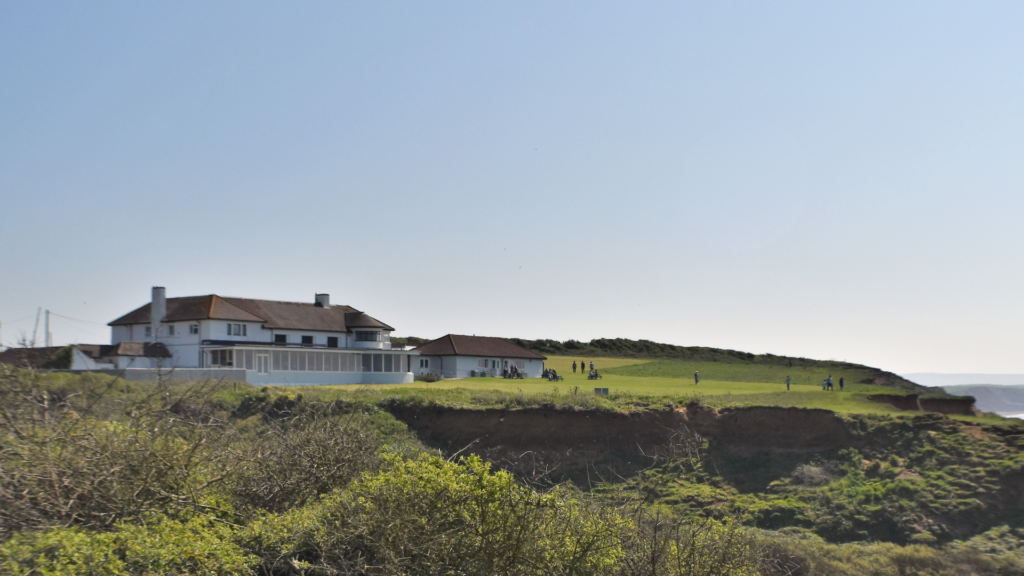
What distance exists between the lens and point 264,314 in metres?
45.8

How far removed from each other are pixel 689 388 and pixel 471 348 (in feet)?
54.8

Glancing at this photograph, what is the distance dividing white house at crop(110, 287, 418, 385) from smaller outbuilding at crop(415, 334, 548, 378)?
1.55 m

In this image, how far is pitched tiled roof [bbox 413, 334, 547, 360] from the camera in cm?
5097

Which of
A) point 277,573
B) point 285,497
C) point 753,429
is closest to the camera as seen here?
point 277,573

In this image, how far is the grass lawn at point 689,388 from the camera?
106 feet

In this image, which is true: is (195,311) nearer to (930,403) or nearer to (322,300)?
(322,300)

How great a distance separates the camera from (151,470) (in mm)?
8281

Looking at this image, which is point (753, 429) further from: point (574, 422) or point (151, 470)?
point (151, 470)

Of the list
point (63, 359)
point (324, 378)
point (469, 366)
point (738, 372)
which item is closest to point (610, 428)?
point (324, 378)

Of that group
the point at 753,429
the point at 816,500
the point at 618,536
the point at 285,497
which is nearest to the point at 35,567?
the point at 285,497

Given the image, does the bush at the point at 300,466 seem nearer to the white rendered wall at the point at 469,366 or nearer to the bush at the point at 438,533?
the bush at the point at 438,533

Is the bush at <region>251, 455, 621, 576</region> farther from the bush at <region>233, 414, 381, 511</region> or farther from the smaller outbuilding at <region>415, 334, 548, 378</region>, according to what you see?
the smaller outbuilding at <region>415, 334, 548, 378</region>

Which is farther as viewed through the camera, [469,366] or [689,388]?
[469,366]

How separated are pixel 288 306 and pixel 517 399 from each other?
68.0ft
